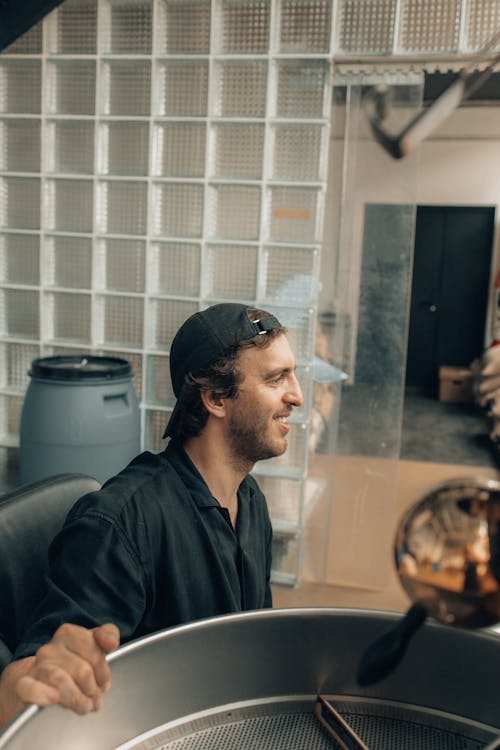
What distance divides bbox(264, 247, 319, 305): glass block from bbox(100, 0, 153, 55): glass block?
0.96m

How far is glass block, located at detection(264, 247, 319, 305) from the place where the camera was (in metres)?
3.03

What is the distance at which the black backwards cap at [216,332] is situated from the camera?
134cm

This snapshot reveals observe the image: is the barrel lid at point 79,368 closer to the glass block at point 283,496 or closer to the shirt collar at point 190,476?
the glass block at point 283,496

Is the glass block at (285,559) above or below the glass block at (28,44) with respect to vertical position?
below

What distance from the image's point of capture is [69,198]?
320cm

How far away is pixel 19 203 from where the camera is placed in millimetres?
3244

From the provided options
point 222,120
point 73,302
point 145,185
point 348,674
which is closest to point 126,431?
point 73,302

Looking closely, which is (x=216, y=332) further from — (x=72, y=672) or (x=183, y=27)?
(x=183, y=27)

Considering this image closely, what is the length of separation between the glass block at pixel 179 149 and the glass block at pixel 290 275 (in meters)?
0.46

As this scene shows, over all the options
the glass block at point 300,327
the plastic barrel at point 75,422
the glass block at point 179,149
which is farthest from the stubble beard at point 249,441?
the glass block at point 179,149

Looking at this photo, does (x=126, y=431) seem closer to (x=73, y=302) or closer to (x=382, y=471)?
(x=73, y=302)

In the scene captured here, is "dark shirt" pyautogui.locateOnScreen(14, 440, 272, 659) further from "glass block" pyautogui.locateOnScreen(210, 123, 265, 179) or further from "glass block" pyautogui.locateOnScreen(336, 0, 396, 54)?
"glass block" pyautogui.locateOnScreen(336, 0, 396, 54)

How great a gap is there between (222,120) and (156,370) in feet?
3.46

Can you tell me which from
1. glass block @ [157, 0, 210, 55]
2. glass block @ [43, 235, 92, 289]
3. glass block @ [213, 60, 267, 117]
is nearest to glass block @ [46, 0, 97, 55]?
glass block @ [157, 0, 210, 55]
